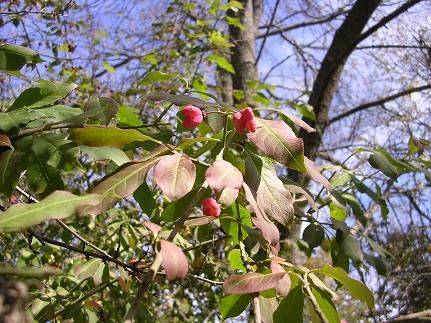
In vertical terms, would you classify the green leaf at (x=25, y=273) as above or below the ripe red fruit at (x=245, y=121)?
below

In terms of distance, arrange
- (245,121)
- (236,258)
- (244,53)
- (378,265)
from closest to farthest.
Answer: (245,121) < (236,258) < (378,265) < (244,53)

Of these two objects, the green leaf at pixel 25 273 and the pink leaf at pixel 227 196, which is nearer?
the green leaf at pixel 25 273

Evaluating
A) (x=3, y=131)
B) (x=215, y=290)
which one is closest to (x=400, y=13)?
(x=215, y=290)

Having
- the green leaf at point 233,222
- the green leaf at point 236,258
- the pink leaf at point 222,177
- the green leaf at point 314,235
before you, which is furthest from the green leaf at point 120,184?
the green leaf at point 314,235

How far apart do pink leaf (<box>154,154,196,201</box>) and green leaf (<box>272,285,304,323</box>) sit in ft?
0.94

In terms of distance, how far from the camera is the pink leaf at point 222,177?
0.78 meters

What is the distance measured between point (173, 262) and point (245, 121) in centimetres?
33

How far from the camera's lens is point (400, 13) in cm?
337

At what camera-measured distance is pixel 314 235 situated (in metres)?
1.85

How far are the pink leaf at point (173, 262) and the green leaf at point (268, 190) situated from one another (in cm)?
23

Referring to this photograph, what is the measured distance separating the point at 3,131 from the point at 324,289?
2.37 feet

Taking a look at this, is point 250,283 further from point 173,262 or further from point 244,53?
point 244,53

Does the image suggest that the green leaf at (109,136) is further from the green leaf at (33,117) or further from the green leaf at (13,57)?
the green leaf at (13,57)

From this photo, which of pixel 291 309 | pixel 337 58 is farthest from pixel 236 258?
pixel 337 58
